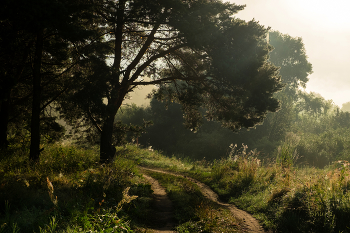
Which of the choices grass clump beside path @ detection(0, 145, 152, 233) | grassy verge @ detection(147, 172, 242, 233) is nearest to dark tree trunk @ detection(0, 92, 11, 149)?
grass clump beside path @ detection(0, 145, 152, 233)

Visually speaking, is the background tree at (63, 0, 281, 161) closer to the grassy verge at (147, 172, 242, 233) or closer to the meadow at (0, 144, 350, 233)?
the meadow at (0, 144, 350, 233)

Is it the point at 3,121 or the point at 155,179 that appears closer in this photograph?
the point at 3,121

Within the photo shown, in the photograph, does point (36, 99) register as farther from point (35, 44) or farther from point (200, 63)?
point (200, 63)

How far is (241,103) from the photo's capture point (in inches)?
441

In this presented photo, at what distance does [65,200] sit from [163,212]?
2.80m

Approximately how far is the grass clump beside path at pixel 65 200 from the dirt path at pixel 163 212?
1.17 ft

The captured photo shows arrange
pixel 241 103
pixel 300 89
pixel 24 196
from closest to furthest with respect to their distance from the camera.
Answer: pixel 24 196 → pixel 241 103 → pixel 300 89

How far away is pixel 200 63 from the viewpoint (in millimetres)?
12883

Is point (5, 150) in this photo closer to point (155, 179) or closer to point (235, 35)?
point (155, 179)

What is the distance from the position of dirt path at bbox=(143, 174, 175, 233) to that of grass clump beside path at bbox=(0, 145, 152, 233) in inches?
14.0

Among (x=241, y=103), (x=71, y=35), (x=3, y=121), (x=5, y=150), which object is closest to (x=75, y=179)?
(x=71, y=35)

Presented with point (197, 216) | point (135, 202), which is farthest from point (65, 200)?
point (197, 216)

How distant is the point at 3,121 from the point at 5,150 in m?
1.43

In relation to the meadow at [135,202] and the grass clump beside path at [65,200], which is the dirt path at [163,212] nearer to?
the meadow at [135,202]
